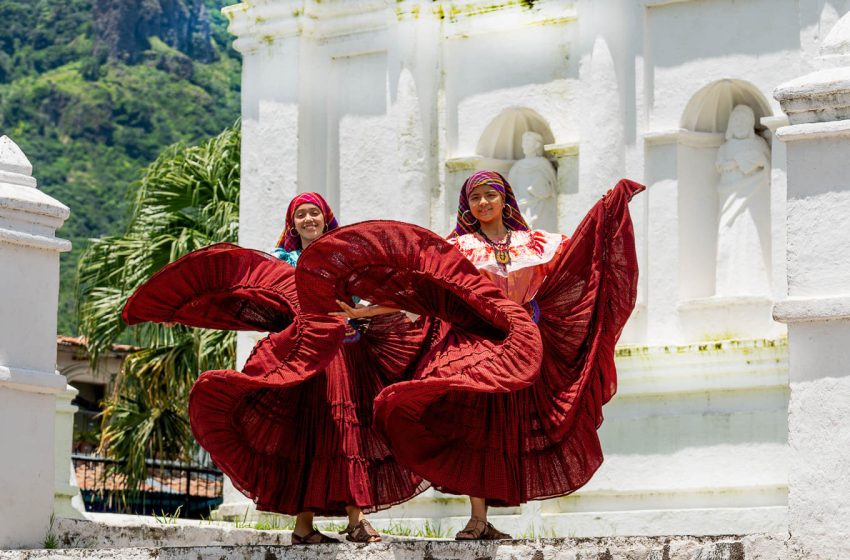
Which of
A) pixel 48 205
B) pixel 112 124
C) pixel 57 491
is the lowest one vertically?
pixel 57 491

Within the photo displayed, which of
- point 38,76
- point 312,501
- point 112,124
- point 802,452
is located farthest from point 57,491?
point 38,76

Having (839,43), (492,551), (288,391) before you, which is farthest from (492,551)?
(839,43)

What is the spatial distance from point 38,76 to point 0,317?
4979 cm

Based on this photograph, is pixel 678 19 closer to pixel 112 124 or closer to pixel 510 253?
pixel 510 253

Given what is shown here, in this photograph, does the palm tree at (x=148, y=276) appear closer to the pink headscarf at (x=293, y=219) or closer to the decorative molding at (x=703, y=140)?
the decorative molding at (x=703, y=140)

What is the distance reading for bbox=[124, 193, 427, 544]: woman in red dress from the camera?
29.9 ft

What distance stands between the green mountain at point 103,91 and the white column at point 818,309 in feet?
113

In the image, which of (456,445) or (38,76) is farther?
(38,76)

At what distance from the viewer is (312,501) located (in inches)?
360

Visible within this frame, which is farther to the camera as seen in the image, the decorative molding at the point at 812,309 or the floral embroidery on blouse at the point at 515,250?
the floral embroidery on blouse at the point at 515,250

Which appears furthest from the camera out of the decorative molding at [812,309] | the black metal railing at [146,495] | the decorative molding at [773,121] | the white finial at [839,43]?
the black metal railing at [146,495]

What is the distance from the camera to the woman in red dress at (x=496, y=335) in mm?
8578

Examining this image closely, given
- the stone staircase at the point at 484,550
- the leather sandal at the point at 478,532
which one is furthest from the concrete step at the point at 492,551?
the leather sandal at the point at 478,532

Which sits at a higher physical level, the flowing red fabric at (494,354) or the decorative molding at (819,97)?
the decorative molding at (819,97)
